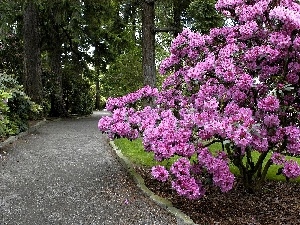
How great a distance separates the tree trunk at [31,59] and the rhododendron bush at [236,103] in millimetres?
9630

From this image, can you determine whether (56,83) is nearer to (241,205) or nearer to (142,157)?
(142,157)

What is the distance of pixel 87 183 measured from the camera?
18.7ft

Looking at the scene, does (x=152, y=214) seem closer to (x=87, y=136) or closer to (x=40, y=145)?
(x=40, y=145)

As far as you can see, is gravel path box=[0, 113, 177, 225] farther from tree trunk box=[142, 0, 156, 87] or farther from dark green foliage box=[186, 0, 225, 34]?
dark green foliage box=[186, 0, 225, 34]

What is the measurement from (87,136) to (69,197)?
19.4 feet

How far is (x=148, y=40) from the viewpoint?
10.2 m

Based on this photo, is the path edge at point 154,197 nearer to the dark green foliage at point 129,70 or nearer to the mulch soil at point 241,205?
Answer: the mulch soil at point 241,205

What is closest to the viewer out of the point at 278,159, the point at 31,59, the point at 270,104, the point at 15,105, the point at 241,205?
the point at 270,104

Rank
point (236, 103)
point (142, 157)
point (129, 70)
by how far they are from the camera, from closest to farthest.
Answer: point (236, 103)
point (142, 157)
point (129, 70)

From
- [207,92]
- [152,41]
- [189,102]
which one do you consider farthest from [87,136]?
[207,92]

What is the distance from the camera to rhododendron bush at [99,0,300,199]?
13.5 feet

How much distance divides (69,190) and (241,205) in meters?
2.40

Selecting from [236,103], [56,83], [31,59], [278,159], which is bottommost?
[278,159]

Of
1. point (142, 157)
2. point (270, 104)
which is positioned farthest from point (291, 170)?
point (142, 157)
